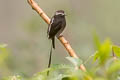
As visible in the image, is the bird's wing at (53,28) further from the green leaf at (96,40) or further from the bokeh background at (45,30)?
the green leaf at (96,40)

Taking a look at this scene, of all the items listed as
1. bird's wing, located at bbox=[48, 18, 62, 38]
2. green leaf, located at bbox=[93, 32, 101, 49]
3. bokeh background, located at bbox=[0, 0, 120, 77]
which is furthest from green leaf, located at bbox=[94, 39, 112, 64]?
bird's wing, located at bbox=[48, 18, 62, 38]

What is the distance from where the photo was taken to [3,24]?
11500mm

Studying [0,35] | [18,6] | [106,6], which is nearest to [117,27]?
[106,6]

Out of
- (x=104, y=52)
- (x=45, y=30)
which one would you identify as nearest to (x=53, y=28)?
(x=45, y=30)

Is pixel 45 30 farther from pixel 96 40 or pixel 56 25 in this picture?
pixel 96 40

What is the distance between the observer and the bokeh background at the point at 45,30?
17.8 ft

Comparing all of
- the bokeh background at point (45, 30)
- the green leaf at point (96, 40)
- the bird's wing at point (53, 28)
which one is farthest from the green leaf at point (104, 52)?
the bird's wing at point (53, 28)

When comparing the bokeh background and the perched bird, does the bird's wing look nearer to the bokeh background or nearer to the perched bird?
the perched bird

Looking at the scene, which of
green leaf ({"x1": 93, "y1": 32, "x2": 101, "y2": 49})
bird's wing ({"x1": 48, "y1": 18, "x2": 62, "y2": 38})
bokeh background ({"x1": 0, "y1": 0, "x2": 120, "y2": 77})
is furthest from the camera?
bokeh background ({"x1": 0, "y1": 0, "x2": 120, "y2": 77})

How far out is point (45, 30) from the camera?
6484 millimetres

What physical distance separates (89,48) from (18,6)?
6.60 meters

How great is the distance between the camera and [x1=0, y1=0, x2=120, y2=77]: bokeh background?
17.8 feet

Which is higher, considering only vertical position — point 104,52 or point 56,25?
point 56,25

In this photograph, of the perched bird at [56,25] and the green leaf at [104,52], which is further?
the perched bird at [56,25]
